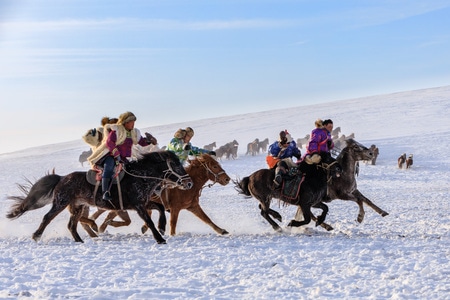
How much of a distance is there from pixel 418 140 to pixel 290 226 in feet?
97.4

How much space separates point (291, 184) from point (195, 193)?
1886mm

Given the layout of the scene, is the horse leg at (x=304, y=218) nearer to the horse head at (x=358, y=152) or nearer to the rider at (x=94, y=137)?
the horse head at (x=358, y=152)

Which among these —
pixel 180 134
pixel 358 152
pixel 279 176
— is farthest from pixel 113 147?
pixel 358 152

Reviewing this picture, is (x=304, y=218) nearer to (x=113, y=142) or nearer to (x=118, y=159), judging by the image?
(x=118, y=159)

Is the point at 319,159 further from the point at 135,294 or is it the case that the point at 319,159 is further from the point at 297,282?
the point at 135,294

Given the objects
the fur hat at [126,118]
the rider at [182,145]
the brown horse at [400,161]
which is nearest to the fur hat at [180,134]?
the rider at [182,145]

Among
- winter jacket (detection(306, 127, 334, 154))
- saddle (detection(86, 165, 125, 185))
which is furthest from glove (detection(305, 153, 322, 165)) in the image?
saddle (detection(86, 165, 125, 185))

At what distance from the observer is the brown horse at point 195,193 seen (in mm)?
12195

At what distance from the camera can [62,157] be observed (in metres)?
47.8

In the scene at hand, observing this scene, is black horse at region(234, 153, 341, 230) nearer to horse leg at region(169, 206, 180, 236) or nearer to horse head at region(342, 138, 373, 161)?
horse head at region(342, 138, 373, 161)

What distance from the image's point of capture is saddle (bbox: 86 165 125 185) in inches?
429

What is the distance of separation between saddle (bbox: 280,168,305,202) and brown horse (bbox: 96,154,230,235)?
43.8 inches

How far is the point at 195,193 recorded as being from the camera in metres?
12.3

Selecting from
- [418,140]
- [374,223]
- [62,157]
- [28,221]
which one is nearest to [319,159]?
[374,223]
